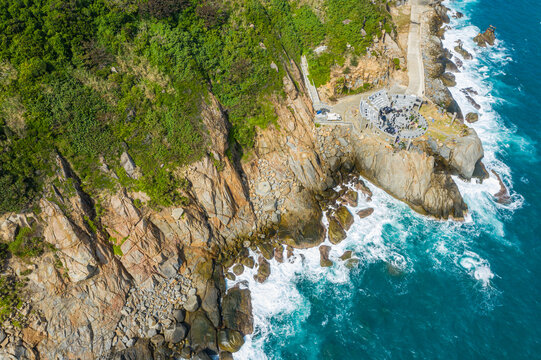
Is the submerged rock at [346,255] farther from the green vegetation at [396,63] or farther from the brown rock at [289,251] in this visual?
the green vegetation at [396,63]

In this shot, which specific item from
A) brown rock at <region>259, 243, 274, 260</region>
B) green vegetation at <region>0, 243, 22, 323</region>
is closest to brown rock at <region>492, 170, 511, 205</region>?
brown rock at <region>259, 243, 274, 260</region>

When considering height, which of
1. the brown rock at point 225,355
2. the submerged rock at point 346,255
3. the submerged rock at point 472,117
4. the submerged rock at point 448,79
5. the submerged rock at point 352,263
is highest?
the submerged rock at point 448,79

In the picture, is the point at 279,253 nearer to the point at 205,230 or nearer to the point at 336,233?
the point at 336,233

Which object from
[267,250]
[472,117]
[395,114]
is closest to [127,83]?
[267,250]

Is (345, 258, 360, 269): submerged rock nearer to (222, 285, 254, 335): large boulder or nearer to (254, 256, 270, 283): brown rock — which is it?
(254, 256, 270, 283): brown rock

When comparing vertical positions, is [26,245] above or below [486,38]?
above

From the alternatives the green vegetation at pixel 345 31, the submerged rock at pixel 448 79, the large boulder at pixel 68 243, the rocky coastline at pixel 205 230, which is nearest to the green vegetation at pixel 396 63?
the green vegetation at pixel 345 31
